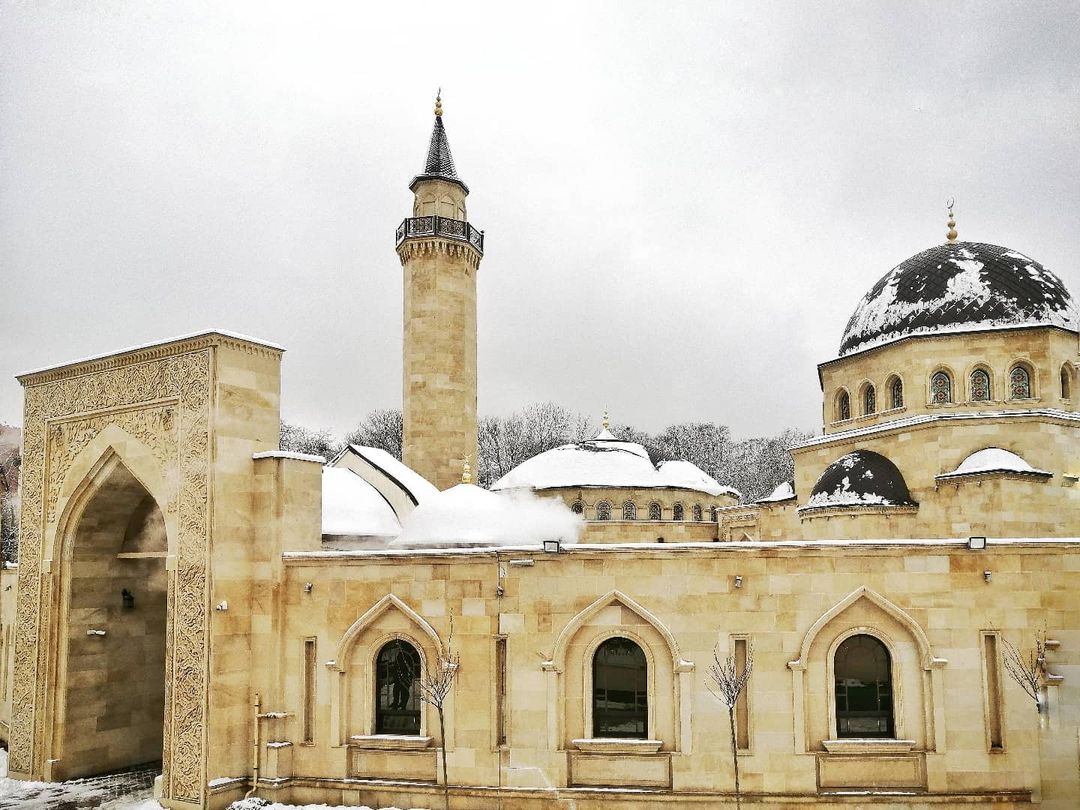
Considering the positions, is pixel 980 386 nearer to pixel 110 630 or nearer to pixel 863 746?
pixel 863 746

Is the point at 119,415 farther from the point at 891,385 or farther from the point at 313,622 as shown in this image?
the point at 891,385

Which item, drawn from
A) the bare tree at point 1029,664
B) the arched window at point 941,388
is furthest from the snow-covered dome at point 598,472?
the bare tree at point 1029,664

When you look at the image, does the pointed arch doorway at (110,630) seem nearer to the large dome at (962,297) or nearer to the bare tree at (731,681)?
the bare tree at (731,681)

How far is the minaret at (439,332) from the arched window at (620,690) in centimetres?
1321

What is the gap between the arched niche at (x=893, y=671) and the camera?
413 inches

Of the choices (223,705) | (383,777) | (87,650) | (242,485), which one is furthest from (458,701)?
(87,650)

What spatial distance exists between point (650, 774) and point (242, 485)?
21.7 ft

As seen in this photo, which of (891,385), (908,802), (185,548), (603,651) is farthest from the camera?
(891,385)

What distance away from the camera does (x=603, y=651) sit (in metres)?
11.1

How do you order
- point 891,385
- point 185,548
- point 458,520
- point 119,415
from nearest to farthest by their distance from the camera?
point 185,548, point 119,415, point 458,520, point 891,385

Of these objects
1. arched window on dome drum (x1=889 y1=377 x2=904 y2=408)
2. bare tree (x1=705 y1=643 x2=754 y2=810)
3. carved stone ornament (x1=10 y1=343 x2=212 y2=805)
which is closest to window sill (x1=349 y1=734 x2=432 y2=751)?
carved stone ornament (x1=10 y1=343 x2=212 y2=805)

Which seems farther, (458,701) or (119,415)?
(119,415)

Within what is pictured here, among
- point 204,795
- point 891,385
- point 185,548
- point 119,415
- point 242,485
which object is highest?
point 891,385

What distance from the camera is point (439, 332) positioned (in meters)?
24.4
